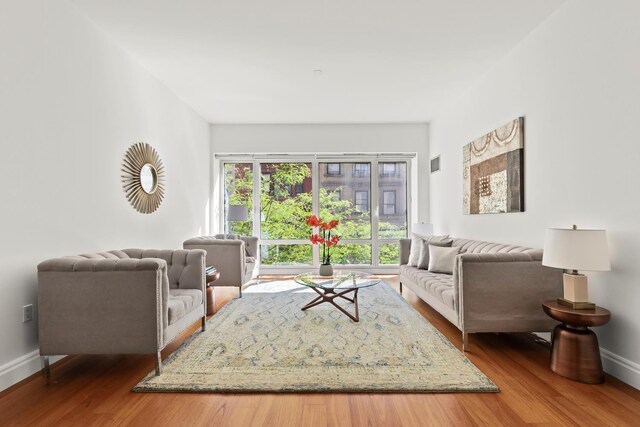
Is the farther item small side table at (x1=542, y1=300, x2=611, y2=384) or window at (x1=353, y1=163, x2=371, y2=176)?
window at (x1=353, y1=163, x2=371, y2=176)

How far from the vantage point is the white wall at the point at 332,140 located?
6156mm

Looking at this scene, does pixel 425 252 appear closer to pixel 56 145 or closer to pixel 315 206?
pixel 315 206

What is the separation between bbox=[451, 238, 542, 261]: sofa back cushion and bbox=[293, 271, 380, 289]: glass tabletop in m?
1.14

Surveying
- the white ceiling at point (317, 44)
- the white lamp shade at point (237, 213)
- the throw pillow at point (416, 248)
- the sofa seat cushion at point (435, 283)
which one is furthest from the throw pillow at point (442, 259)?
the white lamp shade at point (237, 213)

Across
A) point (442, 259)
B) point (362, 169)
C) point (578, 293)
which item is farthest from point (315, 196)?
point (578, 293)

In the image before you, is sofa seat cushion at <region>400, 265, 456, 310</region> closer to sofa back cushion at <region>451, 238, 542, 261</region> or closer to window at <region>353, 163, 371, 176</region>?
sofa back cushion at <region>451, 238, 542, 261</region>

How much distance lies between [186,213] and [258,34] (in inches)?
113

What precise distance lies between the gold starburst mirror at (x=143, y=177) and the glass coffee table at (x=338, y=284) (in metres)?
1.91

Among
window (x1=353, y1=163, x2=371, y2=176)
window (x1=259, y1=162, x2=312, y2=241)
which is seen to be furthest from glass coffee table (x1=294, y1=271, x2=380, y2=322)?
window (x1=353, y1=163, x2=371, y2=176)

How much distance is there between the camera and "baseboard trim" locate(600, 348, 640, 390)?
7.08 feet

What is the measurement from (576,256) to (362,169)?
4435mm

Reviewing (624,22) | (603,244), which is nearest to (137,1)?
(624,22)

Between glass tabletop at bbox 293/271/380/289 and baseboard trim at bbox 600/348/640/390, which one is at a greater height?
glass tabletop at bbox 293/271/380/289

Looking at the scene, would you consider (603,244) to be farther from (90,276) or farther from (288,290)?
(288,290)
